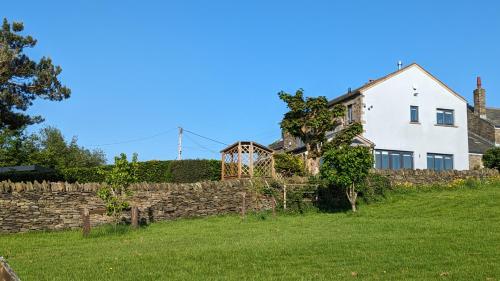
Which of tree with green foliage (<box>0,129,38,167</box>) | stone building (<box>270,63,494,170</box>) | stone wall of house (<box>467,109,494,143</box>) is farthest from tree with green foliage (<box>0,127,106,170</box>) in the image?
stone wall of house (<box>467,109,494,143</box>)

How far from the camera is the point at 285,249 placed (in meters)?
12.4

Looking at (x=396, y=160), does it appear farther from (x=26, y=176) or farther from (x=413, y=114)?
(x=26, y=176)

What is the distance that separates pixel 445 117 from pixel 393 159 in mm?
5275

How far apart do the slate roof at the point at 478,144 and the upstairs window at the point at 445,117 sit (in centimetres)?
291

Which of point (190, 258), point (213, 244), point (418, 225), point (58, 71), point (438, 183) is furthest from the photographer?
point (438, 183)

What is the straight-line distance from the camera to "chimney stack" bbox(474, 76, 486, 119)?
45.7 meters

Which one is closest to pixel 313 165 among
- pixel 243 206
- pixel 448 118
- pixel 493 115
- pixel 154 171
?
pixel 243 206

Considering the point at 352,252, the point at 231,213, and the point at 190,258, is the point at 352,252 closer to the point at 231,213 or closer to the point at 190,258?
the point at 190,258

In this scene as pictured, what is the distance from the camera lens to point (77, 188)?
21609 millimetres

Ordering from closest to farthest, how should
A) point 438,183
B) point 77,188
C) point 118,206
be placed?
point 118,206, point 77,188, point 438,183

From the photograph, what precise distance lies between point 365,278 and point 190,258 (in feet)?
12.5

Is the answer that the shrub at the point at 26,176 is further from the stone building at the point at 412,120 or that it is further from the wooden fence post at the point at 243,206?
the stone building at the point at 412,120

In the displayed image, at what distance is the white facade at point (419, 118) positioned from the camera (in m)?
37.3

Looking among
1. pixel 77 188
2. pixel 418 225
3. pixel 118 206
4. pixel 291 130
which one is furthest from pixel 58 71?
pixel 418 225
